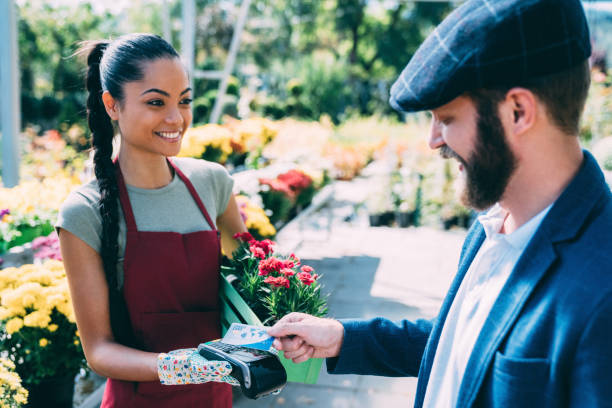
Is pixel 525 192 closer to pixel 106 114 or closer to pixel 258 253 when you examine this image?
pixel 258 253

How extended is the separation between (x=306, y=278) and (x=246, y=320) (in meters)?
0.22

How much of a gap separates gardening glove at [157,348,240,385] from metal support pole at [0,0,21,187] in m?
3.55

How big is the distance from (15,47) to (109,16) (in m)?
26.6

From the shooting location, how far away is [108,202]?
4.76 feet

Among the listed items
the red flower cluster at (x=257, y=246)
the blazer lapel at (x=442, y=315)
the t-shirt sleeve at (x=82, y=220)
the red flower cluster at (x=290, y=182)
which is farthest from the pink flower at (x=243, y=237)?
the red flower cluster at (x=290, y=182)

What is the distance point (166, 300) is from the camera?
→ 147 cm

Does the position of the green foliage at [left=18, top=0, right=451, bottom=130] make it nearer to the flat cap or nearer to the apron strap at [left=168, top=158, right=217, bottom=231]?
the apron strap at [left=168, top=158, right=217, bottom=231]

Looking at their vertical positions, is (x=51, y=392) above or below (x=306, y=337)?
below

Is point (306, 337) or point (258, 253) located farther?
point (258, 253)

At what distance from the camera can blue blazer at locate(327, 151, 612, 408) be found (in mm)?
797

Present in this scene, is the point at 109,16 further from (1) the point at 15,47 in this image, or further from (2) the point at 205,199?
(2) the point at 205,199

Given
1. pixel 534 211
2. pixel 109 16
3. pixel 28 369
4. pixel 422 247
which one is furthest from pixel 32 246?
pixel 109 16

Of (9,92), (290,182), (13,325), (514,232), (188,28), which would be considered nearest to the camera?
(514,232)

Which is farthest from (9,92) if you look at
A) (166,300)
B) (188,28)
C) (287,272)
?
(287,272)
